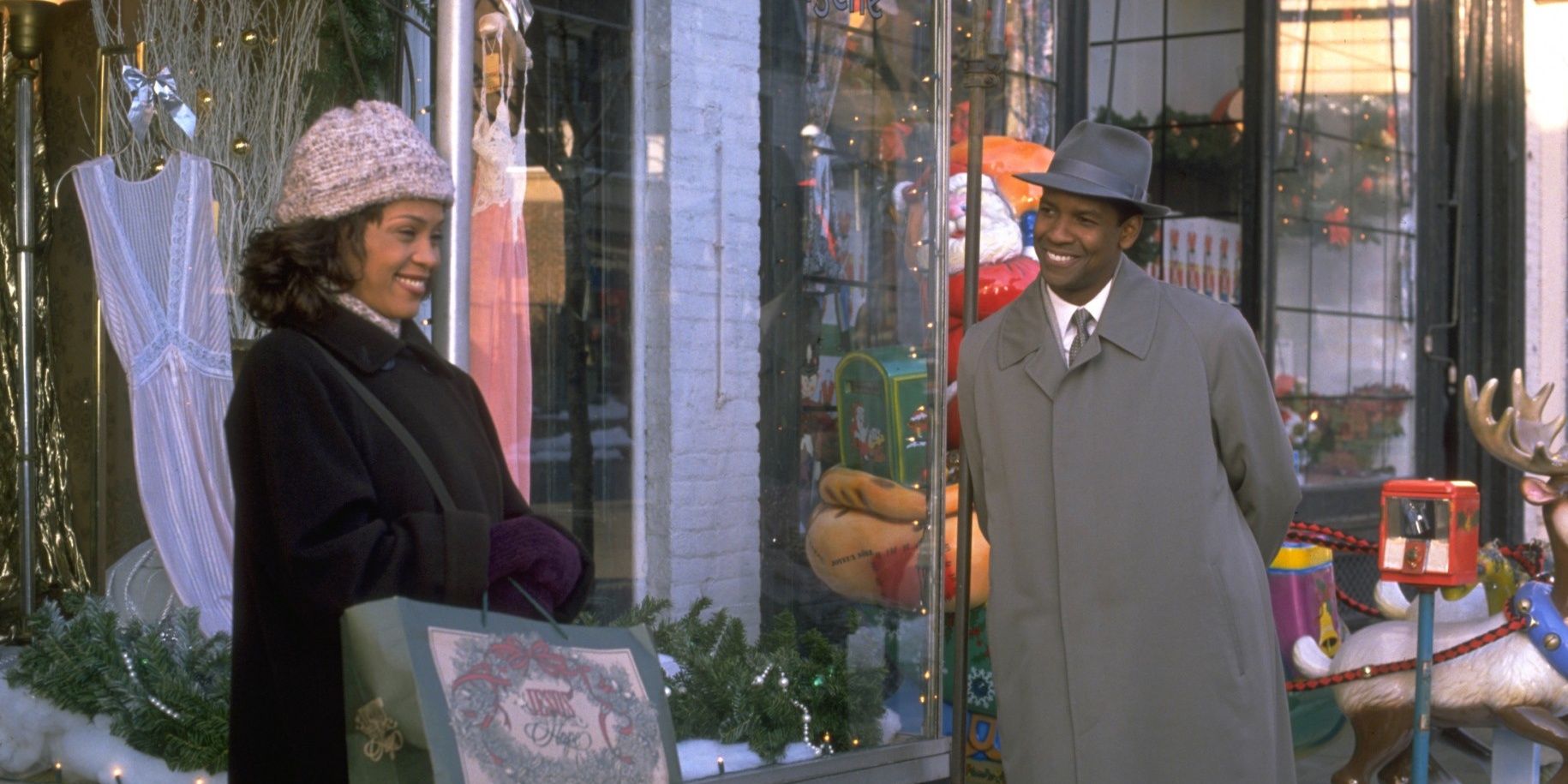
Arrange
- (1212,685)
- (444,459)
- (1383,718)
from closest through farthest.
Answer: (444,459), (1212,685), (1383,718)

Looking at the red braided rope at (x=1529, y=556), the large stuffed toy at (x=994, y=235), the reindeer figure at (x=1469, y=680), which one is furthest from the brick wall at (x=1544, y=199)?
the large stuffed toy at (x=994, y=235)

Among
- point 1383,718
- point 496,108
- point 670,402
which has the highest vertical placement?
point 496,108

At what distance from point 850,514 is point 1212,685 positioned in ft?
5.00

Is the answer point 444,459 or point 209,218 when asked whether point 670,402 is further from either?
point 444,459

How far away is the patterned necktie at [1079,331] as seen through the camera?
A: 3.35m

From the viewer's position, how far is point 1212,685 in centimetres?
318

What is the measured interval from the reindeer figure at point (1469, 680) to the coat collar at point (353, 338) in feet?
11.2

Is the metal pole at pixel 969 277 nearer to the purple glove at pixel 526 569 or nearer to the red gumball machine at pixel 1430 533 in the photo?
the red gumball machine at pixel 1430 533

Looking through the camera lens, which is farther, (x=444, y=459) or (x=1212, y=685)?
(x=1212, y=685)

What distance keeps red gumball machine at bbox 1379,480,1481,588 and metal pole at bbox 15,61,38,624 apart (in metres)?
3.72

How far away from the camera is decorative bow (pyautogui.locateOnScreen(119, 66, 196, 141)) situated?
452 centimetres

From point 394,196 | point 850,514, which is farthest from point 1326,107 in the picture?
point 394,196

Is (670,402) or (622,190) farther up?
(622,190)

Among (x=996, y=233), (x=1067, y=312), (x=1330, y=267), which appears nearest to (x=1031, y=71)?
(x=1330, y=267)
